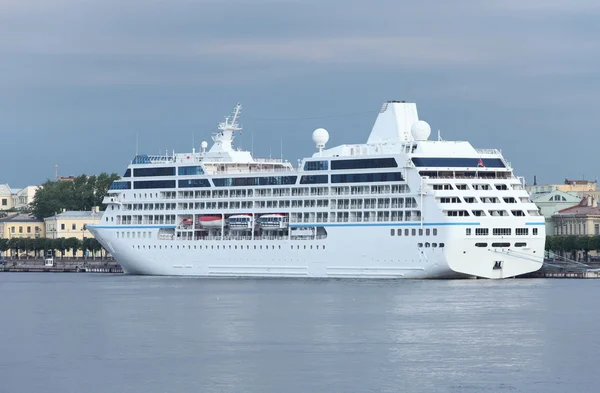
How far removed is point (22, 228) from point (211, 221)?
7609 centimetres

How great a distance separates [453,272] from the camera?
8181 centimetres

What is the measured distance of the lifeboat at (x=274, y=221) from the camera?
297ft

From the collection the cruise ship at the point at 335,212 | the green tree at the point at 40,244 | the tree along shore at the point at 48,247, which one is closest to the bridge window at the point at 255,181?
the cruise ship at the point at 335,212

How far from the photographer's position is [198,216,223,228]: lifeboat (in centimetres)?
9406

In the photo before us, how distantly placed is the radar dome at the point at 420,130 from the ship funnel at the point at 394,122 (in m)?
1.70

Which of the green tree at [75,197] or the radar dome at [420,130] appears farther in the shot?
the green tree at [75,197]

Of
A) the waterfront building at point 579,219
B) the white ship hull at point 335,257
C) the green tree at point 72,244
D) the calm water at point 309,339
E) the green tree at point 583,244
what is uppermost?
the waterfront building at point 579,219

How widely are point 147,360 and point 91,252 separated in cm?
9755

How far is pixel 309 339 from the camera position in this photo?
54.7m

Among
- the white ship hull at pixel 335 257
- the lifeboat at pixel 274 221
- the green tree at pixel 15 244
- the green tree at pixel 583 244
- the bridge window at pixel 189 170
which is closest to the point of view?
the white ship hull at pixel 335 257

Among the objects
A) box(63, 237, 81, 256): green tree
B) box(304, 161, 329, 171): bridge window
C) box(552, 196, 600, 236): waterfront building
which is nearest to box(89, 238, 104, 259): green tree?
box(63, 237, 81, 256): green tree

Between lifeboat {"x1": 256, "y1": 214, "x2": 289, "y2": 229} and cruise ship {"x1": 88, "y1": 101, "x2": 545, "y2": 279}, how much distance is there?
86 mm

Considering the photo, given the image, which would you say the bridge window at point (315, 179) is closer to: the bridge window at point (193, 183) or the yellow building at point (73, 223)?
the bridge window at point (193, 183)

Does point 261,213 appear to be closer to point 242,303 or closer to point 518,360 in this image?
point 242,303
